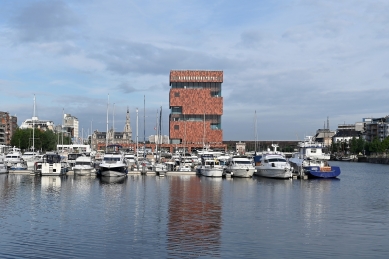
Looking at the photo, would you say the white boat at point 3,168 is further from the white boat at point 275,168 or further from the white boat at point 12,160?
the white boat at point 275,168

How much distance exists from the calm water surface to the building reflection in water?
0.20 ft

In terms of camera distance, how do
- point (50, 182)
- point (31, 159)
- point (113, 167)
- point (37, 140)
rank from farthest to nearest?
1. point (37, 140)
2. point (31, 159)
3. point (113, 167)
4. point (50, 182)

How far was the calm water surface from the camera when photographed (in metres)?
31.6

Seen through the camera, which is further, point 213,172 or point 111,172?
point 213,172

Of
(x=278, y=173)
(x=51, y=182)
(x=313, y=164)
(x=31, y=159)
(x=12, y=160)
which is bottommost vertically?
(x=51, y=182)

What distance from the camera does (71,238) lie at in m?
34.4

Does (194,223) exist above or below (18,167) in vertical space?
below

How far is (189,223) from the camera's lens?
41094 millimetres

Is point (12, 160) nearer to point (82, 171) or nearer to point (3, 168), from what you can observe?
point (3, 168)

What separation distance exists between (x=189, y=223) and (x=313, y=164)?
6325 centimetres

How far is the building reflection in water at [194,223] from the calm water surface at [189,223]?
6 cm

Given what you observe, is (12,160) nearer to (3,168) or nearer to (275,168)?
(3,168)

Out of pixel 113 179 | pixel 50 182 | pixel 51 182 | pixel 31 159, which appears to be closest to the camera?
pixel 50 182

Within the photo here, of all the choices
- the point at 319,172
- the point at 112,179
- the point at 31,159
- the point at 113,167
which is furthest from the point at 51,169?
the point at 319,172
